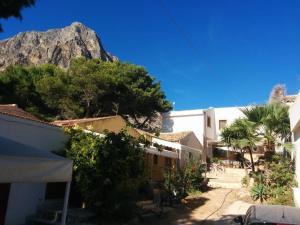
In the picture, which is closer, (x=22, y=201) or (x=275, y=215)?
(x=275, y=215)

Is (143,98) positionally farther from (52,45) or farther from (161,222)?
(52,45)

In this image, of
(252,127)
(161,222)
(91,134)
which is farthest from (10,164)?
(252,127)

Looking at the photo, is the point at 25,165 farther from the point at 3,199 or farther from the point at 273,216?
the point at 3,199

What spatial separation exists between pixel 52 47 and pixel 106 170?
172 feet

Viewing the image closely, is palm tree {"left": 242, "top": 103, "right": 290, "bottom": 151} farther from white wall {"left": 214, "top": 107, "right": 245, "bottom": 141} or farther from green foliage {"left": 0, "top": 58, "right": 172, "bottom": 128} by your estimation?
white wall {"left": 214, "top": 107, "right": 245, "bottom": 141}

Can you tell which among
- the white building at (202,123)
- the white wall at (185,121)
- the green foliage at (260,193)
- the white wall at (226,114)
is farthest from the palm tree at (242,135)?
the white wall at (226,114)

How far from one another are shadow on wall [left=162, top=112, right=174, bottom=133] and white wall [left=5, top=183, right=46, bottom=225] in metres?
28.8

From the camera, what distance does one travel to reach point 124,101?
35.2 m

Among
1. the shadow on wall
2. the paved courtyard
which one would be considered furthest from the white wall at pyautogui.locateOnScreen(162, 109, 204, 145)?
the paved courtyard

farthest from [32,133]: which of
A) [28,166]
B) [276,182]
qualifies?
[276,182]

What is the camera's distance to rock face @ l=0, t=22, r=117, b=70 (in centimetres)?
6022

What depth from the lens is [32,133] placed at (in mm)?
13188

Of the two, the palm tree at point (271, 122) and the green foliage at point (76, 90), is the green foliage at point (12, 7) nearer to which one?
the palm tree at point (271, 122)

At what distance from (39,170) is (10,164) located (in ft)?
2.59
